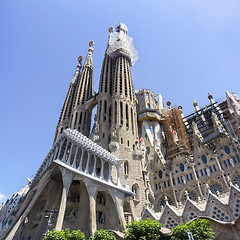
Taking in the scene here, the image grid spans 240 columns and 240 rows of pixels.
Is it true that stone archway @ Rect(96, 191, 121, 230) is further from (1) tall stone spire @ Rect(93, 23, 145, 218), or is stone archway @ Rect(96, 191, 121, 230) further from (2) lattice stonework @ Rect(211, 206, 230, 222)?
(2) lattice stonework @ Rect(211, 206, 230, 222)

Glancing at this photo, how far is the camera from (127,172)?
26.9m

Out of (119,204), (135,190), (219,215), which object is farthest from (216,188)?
(119,204)

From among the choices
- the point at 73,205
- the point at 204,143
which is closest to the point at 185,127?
the point at 204,143

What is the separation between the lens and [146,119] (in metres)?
42.2

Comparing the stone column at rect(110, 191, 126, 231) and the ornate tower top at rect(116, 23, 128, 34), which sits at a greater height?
the ornate tower top at rect(116, 23, 128, 34)

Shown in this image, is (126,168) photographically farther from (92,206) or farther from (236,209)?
(236,209)

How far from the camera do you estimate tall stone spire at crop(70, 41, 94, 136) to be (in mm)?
40997

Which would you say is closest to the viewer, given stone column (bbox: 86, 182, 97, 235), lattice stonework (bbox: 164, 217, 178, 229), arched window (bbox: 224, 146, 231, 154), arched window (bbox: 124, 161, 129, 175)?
lattice stonework (bbox: 164, 217, 178, 229)

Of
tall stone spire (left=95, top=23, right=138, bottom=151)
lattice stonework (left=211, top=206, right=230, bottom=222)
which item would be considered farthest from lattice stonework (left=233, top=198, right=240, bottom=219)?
tall stone spire (left=95, top=23, right=138, bottom=151)

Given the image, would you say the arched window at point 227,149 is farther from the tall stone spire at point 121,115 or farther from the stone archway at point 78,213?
the stone archway at point 78,213

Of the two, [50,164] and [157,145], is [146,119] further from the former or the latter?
[50,164]

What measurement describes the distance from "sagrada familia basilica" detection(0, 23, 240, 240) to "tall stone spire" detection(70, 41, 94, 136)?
259 millimetres

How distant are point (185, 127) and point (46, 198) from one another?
30496mm

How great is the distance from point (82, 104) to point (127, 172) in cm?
2296
